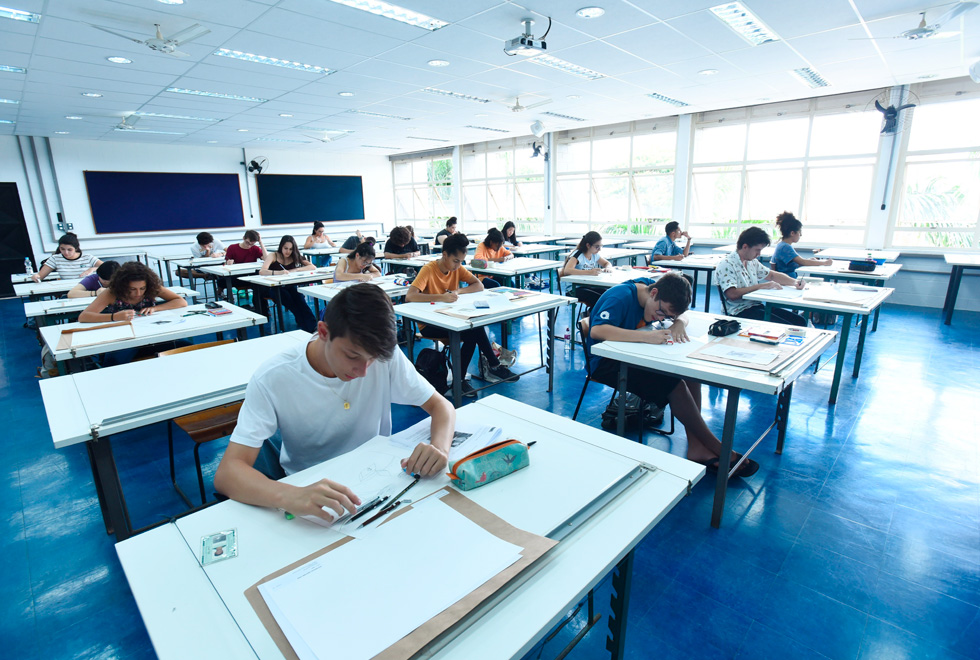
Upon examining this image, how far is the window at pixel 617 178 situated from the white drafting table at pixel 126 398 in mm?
8876

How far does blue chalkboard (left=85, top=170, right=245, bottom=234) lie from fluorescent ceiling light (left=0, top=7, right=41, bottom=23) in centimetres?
784

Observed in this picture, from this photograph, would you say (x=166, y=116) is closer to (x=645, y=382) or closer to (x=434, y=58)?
(x=434, y=58)

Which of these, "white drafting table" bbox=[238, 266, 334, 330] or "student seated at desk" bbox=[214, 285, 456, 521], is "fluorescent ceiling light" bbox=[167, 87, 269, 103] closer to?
"white drafting table" bbox=[238, 266, 334, 330]

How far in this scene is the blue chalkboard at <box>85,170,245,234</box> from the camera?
9.85 m

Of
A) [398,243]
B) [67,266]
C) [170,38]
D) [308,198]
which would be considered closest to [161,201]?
[308,198]

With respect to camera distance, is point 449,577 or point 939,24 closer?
point 449,577

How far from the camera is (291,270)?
575 centimetres

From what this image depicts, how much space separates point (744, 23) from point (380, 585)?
16.5 ft

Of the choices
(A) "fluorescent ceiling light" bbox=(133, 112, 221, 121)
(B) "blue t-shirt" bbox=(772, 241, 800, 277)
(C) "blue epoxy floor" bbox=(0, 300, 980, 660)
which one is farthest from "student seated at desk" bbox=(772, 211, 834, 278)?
(A) "fluorescent ceiling light" bbox=(133, 112, 221, 121)

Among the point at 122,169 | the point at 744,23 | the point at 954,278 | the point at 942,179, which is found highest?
the point at 744,23

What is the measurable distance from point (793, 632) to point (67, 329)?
4.02 m

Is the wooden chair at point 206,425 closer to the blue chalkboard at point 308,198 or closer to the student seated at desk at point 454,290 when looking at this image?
the student seated at desk at point 454,290

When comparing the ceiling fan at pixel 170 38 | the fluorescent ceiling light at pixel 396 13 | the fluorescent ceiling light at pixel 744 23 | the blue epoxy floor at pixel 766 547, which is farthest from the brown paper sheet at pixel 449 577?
the ceiling fan at pixel 170 38

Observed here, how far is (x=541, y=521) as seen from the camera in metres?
1.00
